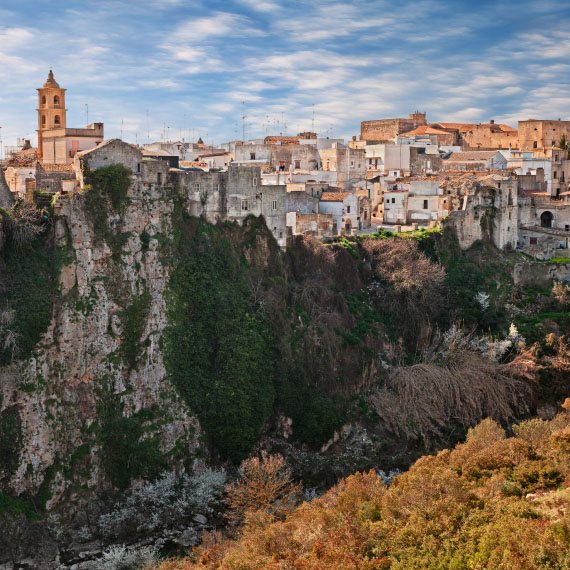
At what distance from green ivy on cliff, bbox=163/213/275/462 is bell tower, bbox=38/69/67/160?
38.0 feet

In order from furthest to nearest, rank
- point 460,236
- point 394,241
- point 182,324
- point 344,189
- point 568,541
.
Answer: point 344,189, point 460,236, point 394,241, point 182,324, point 568,541

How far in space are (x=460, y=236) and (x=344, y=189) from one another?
777 cm

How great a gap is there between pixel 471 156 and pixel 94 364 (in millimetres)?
38256

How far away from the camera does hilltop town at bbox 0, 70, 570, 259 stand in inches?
1564

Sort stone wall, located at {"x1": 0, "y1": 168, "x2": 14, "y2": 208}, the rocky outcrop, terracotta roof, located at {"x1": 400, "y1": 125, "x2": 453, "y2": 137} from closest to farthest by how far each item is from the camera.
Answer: the rocky outcrop → stone wall, located at {"x1": 0, "y1": 168, "x2": 14, "y2": 208} → terracotta roof, located at {"x1": 400, "y1": 125, "x2": 453, "y2": 137}

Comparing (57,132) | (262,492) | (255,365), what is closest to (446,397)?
(255,365)

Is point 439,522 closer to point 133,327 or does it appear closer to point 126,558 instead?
point 126,558

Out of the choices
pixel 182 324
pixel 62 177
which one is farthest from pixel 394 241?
pixel 62 177

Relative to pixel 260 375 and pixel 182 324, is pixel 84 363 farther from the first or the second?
pixel 260 375

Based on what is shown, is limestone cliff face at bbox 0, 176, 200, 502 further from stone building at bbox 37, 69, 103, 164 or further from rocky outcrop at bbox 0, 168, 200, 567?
stone building at bbox 37, 69, 103, 164

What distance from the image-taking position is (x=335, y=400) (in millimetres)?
37812

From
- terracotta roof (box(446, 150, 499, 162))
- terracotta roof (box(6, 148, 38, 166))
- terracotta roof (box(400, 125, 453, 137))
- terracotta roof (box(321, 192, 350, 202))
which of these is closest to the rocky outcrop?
terracotta roof (box(6, 148, 38, 166))

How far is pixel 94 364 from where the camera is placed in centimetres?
3350

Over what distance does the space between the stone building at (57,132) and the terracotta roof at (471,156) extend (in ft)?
95.2
